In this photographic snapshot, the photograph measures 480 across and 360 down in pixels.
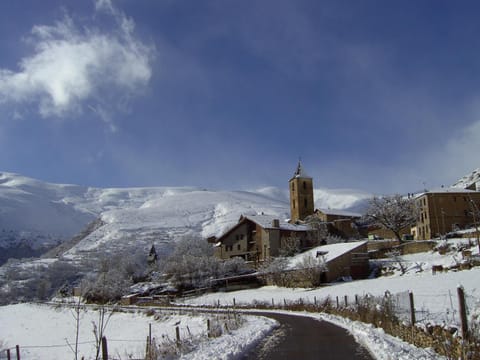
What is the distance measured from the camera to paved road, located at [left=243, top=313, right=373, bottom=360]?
14.1 meters

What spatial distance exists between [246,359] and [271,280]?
178 feet

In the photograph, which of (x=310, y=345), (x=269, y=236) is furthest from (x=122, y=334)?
(x=269, y=236)

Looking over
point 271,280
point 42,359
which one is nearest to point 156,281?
point 271,280

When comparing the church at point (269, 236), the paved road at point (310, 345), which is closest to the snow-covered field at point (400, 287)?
the paved road at point (310, 345)

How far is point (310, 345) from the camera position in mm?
16453

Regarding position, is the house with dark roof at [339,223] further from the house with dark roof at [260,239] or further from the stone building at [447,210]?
the stone building at [447,210]

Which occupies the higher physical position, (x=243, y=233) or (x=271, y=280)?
(x=243, y=233)

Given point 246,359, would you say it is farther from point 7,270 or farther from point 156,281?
point 7,270

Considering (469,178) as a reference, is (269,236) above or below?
below

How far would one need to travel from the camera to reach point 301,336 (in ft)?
62.7

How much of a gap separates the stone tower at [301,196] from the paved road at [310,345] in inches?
3438

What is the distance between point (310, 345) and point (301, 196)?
94426mm

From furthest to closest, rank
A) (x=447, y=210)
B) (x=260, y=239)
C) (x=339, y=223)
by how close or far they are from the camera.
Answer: (x=339, y=223), (x=260, y=239), (x=447, y=210)

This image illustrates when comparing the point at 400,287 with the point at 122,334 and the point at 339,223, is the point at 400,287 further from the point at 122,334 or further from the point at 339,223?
the point at 339,223
